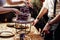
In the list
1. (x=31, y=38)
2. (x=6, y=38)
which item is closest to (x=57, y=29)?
(x=31, y=38)

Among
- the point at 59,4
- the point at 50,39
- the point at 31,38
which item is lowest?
the point at 50,39

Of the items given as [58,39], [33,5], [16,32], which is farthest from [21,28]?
[33,5]

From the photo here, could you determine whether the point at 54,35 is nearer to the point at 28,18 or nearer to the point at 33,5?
the point at 28,18

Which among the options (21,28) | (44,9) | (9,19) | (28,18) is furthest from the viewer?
(9,19)

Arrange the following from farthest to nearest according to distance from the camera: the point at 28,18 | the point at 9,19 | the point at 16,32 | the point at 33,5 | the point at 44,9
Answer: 1. the point at 33,5
2. the point at 9,19
3. the point at 44,9
4. the point at 16,32
5. the point at 28,18

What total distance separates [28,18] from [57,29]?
510 millimetres

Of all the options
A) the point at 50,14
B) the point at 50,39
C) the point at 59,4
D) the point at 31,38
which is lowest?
the point at 50,39

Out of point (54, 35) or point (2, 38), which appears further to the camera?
point (54, 35)

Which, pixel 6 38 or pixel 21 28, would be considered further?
pixel 21 28

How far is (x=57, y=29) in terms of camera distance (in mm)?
1998

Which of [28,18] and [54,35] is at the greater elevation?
[28,18]

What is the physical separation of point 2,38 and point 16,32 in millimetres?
253

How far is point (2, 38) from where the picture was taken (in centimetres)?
172

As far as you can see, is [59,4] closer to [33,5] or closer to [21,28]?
[21,28]
